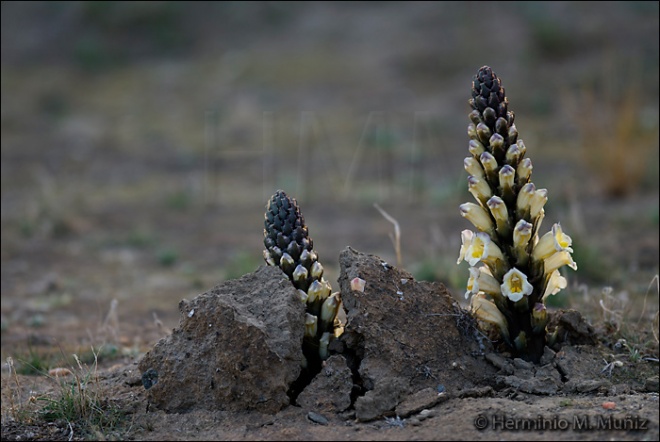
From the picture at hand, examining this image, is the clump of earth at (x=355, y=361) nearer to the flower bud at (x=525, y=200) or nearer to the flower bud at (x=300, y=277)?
the flower bud at (x=300, y=277)

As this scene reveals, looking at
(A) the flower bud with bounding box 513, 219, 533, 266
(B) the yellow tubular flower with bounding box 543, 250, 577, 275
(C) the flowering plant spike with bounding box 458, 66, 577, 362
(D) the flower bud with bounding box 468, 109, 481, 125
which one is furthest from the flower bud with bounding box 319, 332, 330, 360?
(D) the flower bud with bounding box 468, 109, 481, 125

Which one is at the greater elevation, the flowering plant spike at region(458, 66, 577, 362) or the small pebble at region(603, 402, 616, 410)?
the flowering plant spike at region(458, 66, 577, 362)

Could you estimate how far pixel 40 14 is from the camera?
73.0 ft

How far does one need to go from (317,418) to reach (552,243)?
130 centimetres

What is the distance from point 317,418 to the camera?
3547mm

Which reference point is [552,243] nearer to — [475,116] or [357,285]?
[475,116]

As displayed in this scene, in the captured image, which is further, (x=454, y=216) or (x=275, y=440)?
(x=454, y=216)

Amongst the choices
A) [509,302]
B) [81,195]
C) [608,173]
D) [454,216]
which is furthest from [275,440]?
[81,195]

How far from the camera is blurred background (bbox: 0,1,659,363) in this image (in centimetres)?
789

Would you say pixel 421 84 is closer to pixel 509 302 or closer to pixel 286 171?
pixel 286 171

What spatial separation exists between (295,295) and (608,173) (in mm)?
7052

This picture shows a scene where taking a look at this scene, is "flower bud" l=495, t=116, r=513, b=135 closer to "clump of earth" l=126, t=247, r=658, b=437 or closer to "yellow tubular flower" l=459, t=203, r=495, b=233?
"yellow tubular flower" l=459, t=203, r=495, b=233

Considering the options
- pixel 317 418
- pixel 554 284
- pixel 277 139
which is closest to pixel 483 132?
pixel 554 284

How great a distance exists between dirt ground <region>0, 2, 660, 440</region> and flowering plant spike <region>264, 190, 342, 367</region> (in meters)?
0.41
